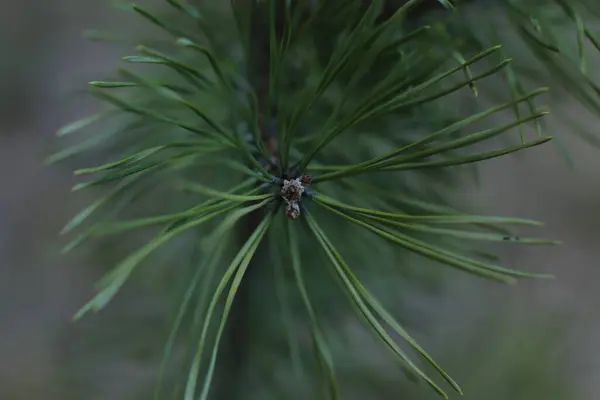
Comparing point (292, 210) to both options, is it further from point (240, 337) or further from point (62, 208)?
point (62, 208)

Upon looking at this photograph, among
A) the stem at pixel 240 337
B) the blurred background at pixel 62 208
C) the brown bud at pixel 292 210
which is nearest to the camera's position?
the brown bud at pixel 292 210

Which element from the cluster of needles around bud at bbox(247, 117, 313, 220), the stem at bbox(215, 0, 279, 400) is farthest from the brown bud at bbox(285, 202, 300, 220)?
the stem at bbox(215, 0, 279, 400)

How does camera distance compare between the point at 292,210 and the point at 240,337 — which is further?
the point at 240,337

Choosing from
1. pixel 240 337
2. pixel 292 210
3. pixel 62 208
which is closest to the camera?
pixel 292 210

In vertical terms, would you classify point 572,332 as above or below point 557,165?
below

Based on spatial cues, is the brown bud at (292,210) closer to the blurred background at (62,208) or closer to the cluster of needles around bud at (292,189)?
the cluster of needles around bud at (292,189)

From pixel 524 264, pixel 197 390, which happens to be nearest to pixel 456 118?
pixel 197 390

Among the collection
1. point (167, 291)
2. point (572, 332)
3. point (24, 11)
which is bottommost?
point (572, 332)

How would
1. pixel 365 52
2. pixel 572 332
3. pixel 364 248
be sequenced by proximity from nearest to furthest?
pixel 365 52 < pixel 364 248 < pixel 572 332

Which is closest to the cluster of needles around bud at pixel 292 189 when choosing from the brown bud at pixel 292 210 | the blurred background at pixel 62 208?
the brown bud at pixel 292 210

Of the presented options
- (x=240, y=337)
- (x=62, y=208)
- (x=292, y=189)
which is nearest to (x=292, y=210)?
(x=292, y=189)

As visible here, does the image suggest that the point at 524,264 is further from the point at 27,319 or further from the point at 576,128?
the point at 27,319
